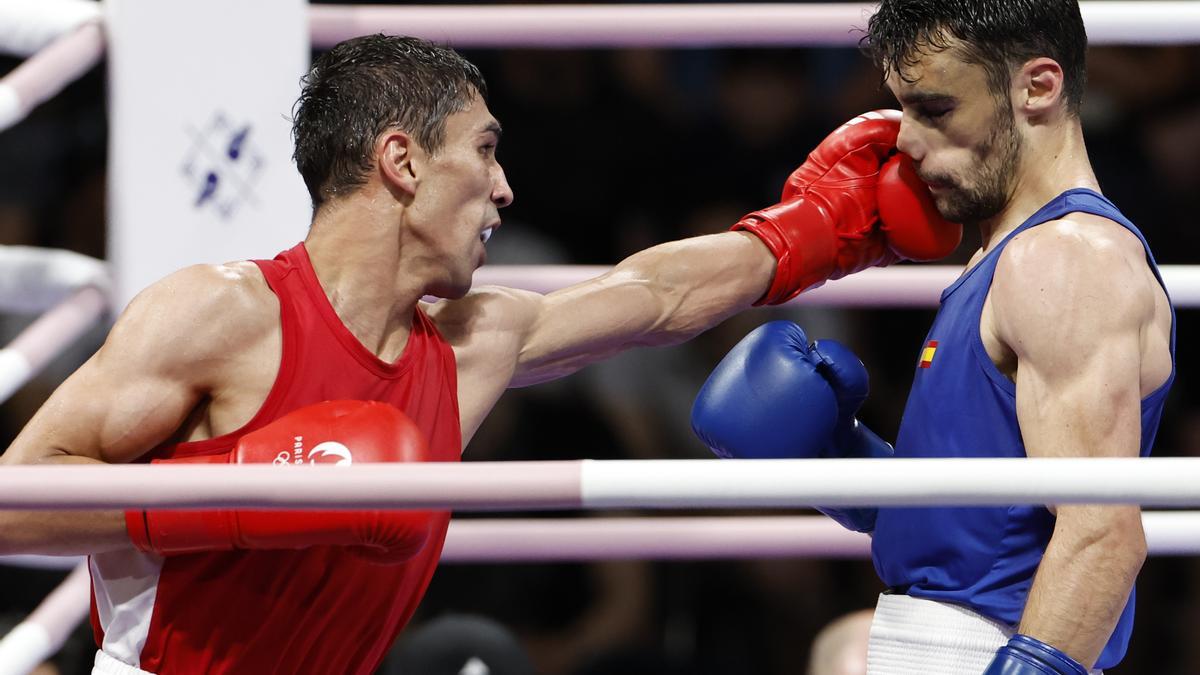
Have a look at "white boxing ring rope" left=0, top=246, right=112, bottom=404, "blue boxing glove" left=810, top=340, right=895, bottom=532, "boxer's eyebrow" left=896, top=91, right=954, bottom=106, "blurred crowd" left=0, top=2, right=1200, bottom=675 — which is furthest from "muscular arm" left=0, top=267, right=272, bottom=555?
"blurred crowd" left=0, top=2, right=1200, bottom=675

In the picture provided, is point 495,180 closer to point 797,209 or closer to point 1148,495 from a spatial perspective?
point 797,209

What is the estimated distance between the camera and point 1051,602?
1.53 meters

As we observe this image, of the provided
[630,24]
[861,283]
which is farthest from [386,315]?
[861,283]

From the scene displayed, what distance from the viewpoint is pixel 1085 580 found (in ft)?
5.01

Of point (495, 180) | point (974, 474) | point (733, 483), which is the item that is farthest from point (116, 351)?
point (974, 474)

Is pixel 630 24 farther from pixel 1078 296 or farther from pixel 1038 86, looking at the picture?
pixel 1078 296

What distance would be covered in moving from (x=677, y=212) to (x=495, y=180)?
5.48 ft

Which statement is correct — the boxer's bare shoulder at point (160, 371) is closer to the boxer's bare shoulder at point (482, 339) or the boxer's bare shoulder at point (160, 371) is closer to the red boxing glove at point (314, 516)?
the red boxing glove at point (314, 516)

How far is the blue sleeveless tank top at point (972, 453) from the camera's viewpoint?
165 centimetres

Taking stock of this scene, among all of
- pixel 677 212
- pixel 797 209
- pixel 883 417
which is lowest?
pixel 883 417

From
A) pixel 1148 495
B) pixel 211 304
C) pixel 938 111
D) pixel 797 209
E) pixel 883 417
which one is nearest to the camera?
pixel 1148 495

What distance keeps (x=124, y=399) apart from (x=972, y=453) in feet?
3.07

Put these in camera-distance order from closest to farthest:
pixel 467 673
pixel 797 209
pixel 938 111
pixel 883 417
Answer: pixel 938 111, pixel 797 209, pixel 467 673, pixel 883 417

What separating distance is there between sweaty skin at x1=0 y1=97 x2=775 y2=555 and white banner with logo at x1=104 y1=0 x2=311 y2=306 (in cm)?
19
